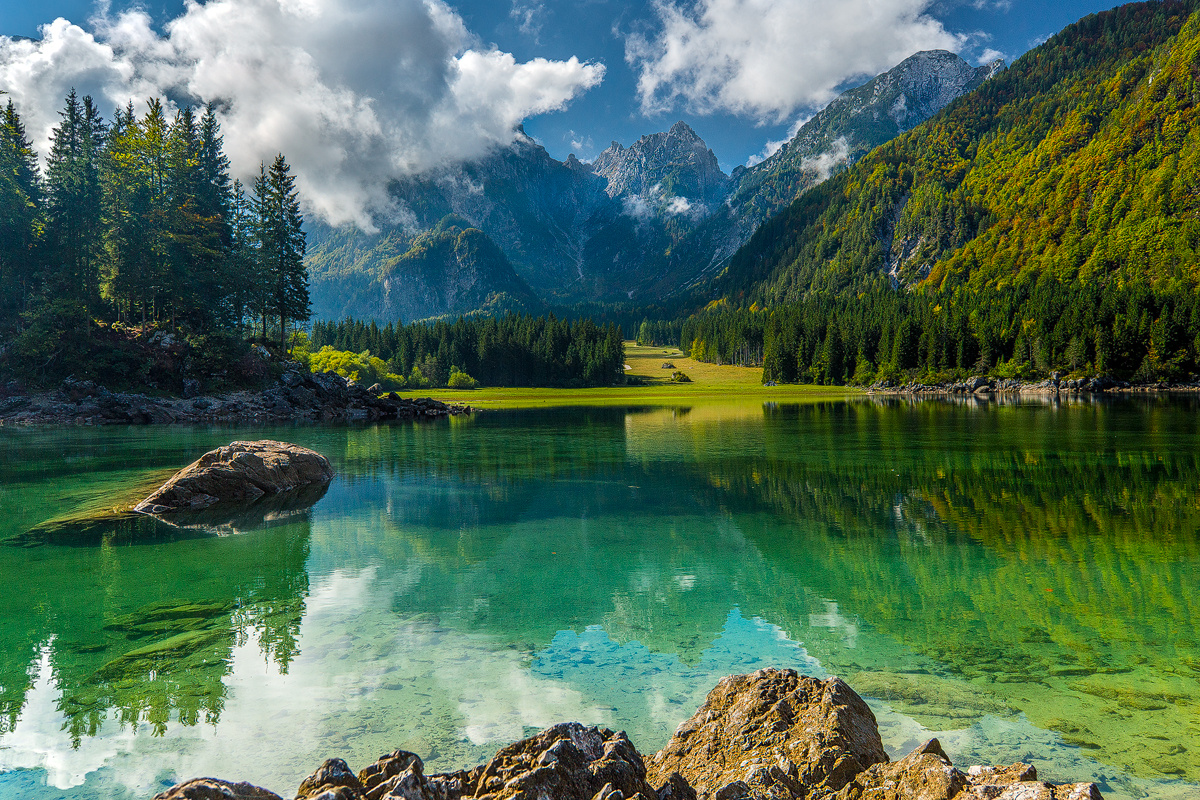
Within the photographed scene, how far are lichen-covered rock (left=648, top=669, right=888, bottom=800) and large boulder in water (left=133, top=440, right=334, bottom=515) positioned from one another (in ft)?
63.5

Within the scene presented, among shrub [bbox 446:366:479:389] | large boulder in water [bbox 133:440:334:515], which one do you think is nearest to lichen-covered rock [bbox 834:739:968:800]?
large boulder in water [bbox 133:440:334:515]

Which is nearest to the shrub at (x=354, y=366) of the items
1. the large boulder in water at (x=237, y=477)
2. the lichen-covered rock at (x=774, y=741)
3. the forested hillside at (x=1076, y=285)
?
the large boulder in water at (x=237, y=477)

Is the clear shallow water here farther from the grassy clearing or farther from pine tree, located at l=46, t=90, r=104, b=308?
the grassy clearing

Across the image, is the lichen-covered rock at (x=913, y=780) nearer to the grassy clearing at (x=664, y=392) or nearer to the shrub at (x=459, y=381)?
the grassy clearing at (x=664, y=392)

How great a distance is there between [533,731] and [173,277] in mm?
82400

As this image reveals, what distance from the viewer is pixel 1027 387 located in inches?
4646

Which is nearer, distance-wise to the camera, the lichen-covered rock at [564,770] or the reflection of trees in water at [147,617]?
the lichen-covered rock at [564,770]

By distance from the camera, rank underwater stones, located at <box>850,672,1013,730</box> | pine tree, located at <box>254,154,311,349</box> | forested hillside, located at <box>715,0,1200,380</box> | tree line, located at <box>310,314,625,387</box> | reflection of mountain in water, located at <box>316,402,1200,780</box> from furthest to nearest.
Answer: tree line, located at <box>310,314,625,387</box>, forested hillside, located at <box>715,0,1200,380</box>, pine tree, located at <box>254,154,311,349</box>, reflection of mountain in water, located at <box>316,402,1200,780</box>, underwater stones, located at <box>850,672,1013,730</box>

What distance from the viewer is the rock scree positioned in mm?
3688

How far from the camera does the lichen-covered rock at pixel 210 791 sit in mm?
3248

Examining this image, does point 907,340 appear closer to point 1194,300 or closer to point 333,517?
point 1194,300

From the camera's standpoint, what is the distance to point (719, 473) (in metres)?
→ 25.8

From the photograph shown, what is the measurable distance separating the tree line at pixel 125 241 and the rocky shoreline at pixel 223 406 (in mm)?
4968

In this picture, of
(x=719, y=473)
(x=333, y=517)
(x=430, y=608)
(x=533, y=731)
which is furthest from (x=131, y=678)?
(x=719, y=473)
